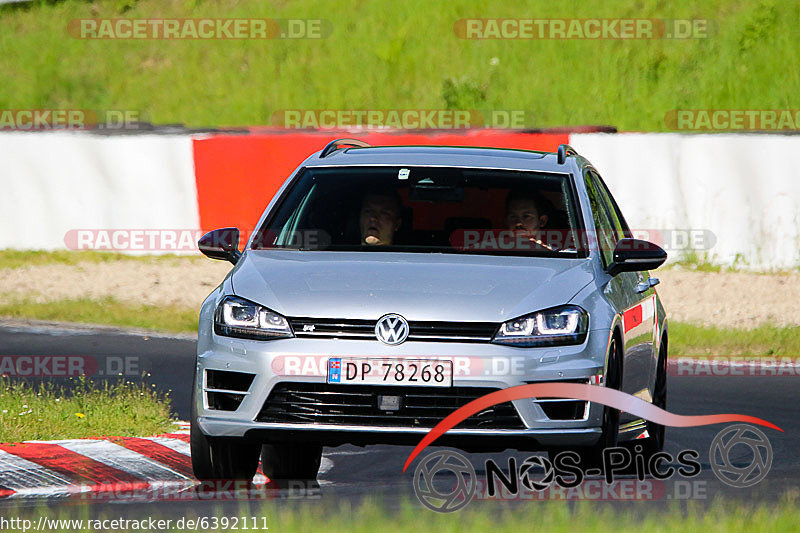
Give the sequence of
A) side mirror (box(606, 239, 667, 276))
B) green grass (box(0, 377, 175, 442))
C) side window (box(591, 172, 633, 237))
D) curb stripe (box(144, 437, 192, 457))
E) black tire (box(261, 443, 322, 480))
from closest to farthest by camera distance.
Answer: side mirror (box(606, 239, 667, 276)) < black tire (box(261, 443, 322, 480)) < curb stripe (box(144, 437, 192, 457)) < green grass (box(0, 377, 175, 442)) < side window (box(591, 172, 633, 237))

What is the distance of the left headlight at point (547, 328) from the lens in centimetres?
671

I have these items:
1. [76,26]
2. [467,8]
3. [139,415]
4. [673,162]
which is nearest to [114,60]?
[76,26]

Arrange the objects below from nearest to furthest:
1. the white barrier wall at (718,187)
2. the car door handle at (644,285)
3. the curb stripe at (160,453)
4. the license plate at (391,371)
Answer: the license plate at (391,371) → the curb stripe at (160,453) → the car door handle at (644,285) → the white barrier wall at (718,187)

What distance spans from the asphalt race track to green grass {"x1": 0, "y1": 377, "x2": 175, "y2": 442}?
0.40m

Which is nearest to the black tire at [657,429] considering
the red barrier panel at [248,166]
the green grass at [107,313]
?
the green grass at [107,313]

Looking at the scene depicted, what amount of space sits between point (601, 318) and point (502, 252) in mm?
837

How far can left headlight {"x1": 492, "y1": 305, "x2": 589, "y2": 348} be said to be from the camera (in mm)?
6715

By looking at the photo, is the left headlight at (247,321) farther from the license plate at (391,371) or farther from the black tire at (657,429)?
the black tire at (657,429)

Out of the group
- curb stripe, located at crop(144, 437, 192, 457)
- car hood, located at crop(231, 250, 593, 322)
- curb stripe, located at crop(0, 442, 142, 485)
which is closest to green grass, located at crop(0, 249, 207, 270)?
curb stripe, located at crop(144, 437, 192, 457)

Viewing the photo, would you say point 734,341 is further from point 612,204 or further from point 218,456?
point 218,456

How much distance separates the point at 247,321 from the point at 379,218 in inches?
54.7

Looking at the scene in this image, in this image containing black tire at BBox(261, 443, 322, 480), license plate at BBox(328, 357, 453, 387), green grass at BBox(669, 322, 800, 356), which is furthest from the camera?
green grass at BBox(669, 322, 800, 356)

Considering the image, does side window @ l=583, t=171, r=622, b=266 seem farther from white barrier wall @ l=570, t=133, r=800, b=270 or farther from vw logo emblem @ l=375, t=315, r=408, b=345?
white barrier wall @ l=570, t=133, r=800, b=270

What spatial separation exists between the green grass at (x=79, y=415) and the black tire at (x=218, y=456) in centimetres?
193
